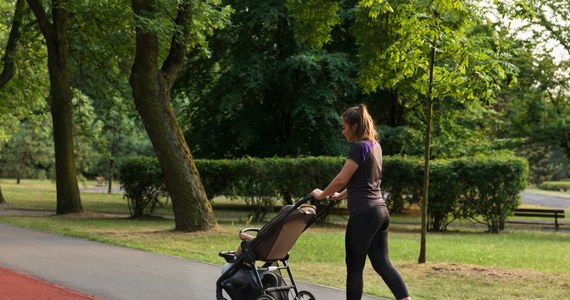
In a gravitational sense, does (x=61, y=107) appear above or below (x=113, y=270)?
above

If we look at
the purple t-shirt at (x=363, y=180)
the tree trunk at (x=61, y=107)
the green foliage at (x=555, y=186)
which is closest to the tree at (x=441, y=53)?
the purple t-shirt at (x=363, y=180)

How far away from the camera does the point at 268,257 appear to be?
660 centimetres

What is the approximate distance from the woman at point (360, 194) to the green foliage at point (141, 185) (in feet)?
56.8

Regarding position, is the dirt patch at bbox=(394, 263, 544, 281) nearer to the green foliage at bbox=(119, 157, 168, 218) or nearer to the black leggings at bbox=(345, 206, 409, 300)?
the black leggings at bbox=(345, 206, 409, 300)

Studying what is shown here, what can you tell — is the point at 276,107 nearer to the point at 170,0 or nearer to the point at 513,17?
the point at 170,0

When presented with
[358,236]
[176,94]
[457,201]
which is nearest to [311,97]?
[176,94]

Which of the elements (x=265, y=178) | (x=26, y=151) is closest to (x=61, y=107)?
(x=265, y=178)

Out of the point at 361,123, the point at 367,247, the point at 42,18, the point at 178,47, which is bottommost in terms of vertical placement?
the point at 367,247

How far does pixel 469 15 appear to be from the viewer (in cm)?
1165

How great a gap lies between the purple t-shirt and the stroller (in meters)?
0.41

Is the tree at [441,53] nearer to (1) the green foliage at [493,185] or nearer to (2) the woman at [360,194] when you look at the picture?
(2) the woman at [360,194]

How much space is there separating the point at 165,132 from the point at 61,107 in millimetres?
7846

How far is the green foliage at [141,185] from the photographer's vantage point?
921 inches

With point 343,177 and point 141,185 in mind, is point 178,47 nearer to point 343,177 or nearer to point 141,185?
point 141,185
